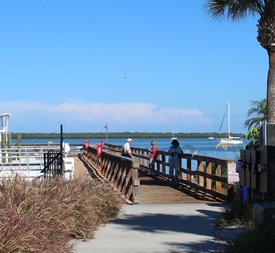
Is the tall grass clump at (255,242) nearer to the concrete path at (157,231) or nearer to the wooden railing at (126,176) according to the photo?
the concrete path at (157,231)

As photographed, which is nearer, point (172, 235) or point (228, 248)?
point (228, 248)

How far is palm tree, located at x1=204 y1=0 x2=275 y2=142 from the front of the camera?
47.5 feet

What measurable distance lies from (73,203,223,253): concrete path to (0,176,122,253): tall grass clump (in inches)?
10.6

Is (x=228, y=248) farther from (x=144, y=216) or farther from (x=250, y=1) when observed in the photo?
(x=250, y=1)

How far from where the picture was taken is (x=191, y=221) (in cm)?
1024

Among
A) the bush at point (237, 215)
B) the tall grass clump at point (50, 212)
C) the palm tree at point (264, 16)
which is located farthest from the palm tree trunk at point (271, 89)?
the tall grass clump at point (50, 212)

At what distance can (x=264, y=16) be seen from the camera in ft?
49.1

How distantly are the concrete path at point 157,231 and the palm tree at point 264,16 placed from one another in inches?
152

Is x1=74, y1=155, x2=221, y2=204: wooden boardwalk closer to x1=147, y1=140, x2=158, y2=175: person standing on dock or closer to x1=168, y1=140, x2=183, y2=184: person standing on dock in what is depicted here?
x1=168, y1=140, x2=183, y2=184: person standing on dock

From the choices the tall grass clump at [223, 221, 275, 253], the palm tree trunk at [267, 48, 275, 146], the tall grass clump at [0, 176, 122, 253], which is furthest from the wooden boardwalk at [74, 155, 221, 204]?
the tall grass clump at [223, 221, 275, 253]

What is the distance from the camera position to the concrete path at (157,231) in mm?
7906

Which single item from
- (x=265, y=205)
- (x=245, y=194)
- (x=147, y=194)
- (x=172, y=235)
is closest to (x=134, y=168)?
(x=147, y=194)

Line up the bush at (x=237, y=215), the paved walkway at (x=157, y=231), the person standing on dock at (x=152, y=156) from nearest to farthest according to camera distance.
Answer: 1. the paved walkway at (x=157, y=231)
2. the bush at (x=237, y=215)
3. the person standing on dock at (x=152, y=156)

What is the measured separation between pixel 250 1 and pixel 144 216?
7172mm
